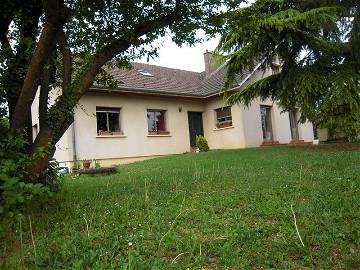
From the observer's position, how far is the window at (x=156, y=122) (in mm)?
22250

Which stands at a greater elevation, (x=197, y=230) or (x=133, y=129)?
(x=133, y=129)

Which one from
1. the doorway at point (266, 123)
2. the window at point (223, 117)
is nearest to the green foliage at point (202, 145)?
the window at point (223, 117)

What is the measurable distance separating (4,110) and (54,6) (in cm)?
141

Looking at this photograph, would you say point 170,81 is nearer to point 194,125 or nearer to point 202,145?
point 194,125

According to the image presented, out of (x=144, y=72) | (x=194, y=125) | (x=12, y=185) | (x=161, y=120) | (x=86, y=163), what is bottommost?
(x=12, y=185)

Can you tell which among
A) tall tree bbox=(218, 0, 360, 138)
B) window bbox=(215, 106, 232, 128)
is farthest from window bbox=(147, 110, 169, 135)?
tall tree bbox=(218, 0, 360, 138)

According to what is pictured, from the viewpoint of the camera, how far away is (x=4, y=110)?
17.6 feet

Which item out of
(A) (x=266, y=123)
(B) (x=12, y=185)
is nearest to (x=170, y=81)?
(A) (x=266, y=123)

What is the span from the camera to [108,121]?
20.6 metres

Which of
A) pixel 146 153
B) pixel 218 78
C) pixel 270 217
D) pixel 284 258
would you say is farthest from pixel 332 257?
pixel 218 78

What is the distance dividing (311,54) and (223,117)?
28.2 feet

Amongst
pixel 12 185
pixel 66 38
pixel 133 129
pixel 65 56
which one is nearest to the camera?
pixel 12 185

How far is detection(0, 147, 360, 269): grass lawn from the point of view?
390 cm

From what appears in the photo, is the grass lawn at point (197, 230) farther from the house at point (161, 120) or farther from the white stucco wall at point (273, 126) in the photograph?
the white stucco wall at point (273, 126)
